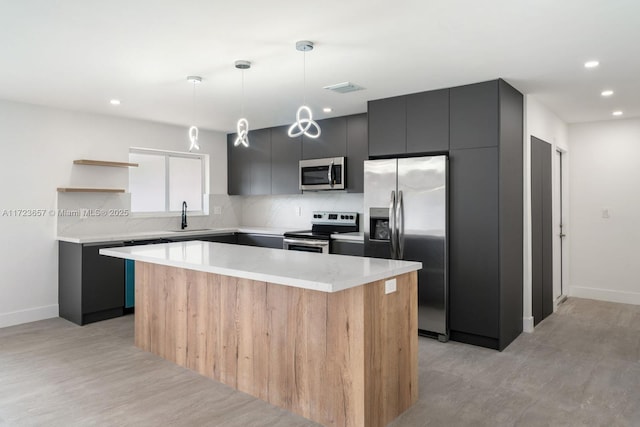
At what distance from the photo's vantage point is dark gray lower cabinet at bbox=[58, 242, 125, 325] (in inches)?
178

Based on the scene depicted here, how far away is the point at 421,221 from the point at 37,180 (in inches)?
161

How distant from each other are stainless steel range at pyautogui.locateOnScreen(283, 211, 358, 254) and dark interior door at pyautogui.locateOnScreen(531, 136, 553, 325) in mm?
2092

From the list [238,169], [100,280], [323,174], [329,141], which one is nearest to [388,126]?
[329,141]

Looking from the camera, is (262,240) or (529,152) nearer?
(529,152)

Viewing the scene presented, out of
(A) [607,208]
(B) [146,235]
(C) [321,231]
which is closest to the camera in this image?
(B) [146,235]

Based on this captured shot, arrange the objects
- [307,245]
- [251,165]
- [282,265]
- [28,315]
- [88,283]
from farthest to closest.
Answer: [251,165], [307,245], [28,315], [88,283], [282,265]

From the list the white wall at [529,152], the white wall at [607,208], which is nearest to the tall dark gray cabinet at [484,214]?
the white wall at [529,152]

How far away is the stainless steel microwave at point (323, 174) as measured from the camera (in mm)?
5285

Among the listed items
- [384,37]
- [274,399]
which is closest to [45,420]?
[274,399]

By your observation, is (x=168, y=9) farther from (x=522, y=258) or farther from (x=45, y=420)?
(x=522, y=258)

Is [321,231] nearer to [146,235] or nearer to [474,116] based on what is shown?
[146,235]

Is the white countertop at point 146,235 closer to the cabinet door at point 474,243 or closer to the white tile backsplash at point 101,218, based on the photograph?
the white tile backsplash at point 101,218

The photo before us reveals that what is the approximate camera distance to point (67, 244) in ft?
15.5

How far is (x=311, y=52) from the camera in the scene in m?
3.09
